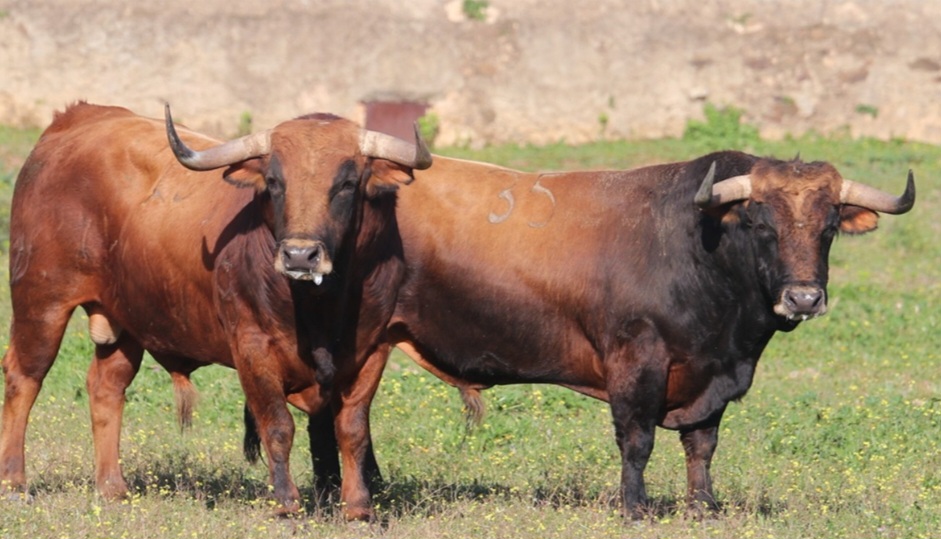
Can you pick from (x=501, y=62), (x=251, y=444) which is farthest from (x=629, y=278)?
(x=501, y=62)

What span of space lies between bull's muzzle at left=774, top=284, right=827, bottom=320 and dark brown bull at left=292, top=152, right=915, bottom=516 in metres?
0.04

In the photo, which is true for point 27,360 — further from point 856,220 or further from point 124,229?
point 856,220

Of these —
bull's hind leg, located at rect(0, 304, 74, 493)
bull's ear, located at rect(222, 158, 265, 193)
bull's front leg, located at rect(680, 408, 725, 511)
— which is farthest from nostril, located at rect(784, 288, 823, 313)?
bull's hind leg, located at rect(0, 304, 74, 493)

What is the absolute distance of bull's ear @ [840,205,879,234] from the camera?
828 cm

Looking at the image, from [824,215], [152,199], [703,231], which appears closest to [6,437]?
[152,199]

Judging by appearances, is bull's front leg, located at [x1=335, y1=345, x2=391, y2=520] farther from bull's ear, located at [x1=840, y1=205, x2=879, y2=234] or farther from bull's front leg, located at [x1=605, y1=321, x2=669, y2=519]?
bull's ear, located at [x1=840, y1=205, x2=879, y2=234]

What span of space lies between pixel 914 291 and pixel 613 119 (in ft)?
27.7

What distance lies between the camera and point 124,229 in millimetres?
8406

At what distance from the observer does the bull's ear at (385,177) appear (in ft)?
25.5

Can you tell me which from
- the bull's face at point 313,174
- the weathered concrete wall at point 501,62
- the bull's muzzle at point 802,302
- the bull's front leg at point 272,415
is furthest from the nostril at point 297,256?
the weathered concrete wall at point 501,62

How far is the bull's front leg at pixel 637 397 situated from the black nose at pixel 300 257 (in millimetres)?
1833

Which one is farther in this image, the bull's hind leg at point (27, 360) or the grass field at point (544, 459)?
the bull's hind leg at point (27, 360)

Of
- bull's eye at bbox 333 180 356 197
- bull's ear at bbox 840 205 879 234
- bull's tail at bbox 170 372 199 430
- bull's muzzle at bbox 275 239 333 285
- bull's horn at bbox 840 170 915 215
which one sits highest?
bull's eye at bbox 333 180 356 197

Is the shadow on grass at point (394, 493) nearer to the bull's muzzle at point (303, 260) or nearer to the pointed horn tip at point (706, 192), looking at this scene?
the bull's muzzle at point (303, 260)
